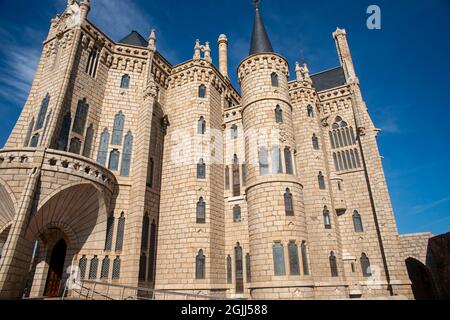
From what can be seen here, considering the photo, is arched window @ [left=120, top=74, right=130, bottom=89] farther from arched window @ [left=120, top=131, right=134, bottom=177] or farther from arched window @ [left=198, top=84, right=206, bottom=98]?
arched window @ [left=198, top=84, right=206, bottom=98]

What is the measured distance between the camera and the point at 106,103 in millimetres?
19047

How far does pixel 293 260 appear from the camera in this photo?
14.9 m

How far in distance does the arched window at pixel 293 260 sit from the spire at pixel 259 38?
46.8ft

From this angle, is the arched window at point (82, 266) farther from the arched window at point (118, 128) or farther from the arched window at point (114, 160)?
the arched window at point (118, 128)

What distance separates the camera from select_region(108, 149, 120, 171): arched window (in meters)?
17.6

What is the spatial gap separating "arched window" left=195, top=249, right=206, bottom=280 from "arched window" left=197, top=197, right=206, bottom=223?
6.31 ft

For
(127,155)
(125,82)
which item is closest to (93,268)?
(127,155)

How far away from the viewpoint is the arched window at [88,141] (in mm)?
17062

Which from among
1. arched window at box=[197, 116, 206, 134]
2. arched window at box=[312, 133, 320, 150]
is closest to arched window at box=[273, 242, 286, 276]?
arched window at box=[197, 116, 206, 134]

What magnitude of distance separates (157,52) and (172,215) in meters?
13.2
